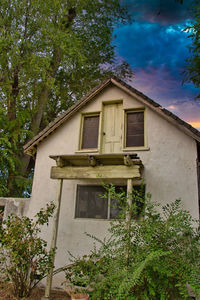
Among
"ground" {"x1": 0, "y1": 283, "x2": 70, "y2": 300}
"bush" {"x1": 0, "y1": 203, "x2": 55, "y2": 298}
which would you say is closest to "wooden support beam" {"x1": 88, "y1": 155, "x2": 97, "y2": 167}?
"bush" {"x1": 0, "y1": 203, "x2": 55, "y2": 298}

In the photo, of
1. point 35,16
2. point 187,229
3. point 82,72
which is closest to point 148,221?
point 187,229

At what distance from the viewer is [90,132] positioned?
981 centimetres

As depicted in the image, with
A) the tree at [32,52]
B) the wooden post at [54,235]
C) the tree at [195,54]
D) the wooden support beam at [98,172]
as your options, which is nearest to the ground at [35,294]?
the wooden post at [54,235]

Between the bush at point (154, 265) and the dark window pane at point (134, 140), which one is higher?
the dark window pane at point (134, 140)

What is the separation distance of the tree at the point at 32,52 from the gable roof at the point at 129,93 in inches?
94.3

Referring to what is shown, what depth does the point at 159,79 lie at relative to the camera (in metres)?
14.6

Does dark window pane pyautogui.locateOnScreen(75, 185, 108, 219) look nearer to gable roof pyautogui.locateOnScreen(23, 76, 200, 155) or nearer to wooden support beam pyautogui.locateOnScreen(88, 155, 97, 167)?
wooden support beam pyautogui.locateOnScreen(88, 155, 97, 167)

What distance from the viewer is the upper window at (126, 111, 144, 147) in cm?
909

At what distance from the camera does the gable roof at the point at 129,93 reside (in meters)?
8.15

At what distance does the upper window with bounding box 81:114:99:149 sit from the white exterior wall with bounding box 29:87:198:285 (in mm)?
266

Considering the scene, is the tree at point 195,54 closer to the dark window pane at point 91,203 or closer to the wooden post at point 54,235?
the dark window pane at point 91,203

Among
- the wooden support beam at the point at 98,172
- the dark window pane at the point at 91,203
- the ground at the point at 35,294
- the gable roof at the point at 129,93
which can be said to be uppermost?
the gable roof at the point at 129,93

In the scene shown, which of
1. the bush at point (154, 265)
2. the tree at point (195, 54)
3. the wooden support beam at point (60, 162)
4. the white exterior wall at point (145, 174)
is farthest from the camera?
the tree at point (195, 54)

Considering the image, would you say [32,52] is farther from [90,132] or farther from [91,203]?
[91,203]
